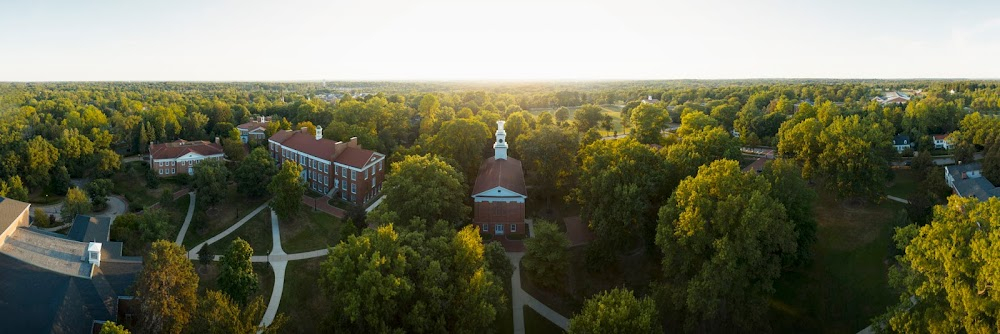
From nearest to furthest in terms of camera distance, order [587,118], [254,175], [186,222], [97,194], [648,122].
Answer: [186,222] → [254,175] → [97,194] → [648,122] → [587,118]

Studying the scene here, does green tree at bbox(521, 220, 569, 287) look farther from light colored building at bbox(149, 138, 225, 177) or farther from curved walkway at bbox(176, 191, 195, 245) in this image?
light colored building at bbox(149, 138, 225, 177)

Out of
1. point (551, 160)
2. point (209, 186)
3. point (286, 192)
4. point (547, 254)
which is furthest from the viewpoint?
point (551, 160)

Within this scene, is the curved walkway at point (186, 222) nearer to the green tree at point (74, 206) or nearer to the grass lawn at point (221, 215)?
the grass lawn at point (221, 215)

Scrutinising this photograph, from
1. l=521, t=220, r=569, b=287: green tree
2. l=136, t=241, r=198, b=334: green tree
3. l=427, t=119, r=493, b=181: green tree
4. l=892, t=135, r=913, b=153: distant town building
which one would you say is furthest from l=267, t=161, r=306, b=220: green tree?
l=892, t=135, r=913, b=153: distant town building

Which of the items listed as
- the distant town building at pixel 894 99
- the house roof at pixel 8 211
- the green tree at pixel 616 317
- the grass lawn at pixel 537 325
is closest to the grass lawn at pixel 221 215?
the house roof at pixel 8 211

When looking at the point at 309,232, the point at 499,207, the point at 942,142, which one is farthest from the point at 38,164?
the point at 942,142

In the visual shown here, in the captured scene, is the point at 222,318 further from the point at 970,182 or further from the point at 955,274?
the point at 970,182
